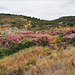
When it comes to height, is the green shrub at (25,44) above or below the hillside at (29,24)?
below

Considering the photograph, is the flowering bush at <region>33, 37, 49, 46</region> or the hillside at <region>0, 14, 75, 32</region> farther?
the hillside at <region>0, 14, 75, 32</region>

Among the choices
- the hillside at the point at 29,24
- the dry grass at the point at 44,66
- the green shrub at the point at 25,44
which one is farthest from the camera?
the hillside at the point at 29,24

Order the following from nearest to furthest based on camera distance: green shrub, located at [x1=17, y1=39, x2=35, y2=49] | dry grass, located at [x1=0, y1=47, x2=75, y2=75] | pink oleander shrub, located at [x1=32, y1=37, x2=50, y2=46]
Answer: dry grass, located at [x1=0, y1=47, x2=75, y2=75] → green shrub, located at [x1=17, y1=39, x2=35, y2=49] → pink oleander shrub, located at [x1=32, y1=37, x2=50, y2=46]

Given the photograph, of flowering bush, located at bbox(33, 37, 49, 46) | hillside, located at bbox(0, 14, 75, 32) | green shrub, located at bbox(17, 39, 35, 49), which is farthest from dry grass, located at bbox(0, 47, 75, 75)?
hillside, located at bbox(0, 14, 75, 32)

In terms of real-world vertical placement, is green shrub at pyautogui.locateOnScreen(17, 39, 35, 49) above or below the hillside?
below

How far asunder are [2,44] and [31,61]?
485 centimetres

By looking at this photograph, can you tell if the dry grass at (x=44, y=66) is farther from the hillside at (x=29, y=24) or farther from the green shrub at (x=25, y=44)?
the hillside at (x=29, y=24)

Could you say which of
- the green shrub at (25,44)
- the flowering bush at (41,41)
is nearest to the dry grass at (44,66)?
the green shrub at (25,44)

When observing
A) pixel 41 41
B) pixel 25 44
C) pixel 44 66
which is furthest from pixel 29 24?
pixel 44 66

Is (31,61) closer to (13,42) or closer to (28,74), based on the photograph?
(28,74)

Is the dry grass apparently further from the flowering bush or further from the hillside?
the hillside

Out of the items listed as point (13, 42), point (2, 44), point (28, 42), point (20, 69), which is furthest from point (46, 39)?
point (20, 69)

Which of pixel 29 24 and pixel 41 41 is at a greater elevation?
pixel 29 24

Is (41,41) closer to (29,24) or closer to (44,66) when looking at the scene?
(44,66)
